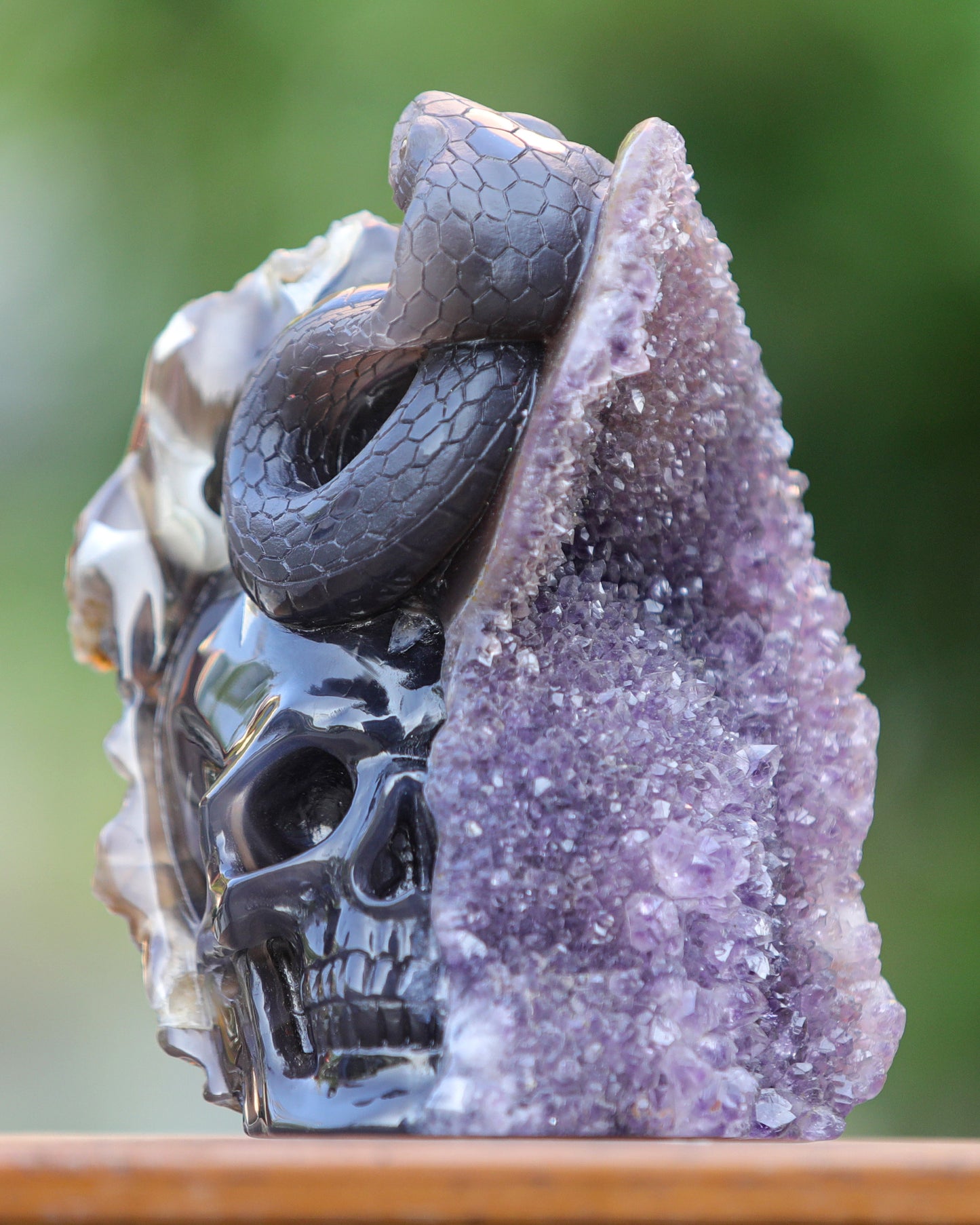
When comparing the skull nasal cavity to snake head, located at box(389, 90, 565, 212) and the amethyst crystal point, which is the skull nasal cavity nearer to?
the amethyst crystal point

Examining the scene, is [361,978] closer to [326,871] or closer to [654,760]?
[326,871]

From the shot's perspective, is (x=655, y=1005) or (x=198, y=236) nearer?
(x=655, y=1005)

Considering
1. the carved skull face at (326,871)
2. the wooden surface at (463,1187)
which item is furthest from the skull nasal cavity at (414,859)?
the wooden surface at (463,1187)

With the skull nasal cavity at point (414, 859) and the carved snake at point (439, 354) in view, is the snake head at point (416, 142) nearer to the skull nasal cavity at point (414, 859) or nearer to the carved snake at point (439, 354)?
the carved snake at point (439, 354)

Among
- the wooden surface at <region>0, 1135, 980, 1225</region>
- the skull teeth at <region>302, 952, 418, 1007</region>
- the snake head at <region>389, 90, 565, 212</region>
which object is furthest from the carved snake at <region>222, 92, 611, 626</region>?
the wooden surface at <region>0, 1135, 980, 1225</region>

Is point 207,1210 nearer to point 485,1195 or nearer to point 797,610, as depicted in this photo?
point 485,1195

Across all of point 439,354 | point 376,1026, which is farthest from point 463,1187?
point 439,354

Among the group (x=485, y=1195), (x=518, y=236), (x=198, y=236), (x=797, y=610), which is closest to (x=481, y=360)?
(x=518, y=236)
